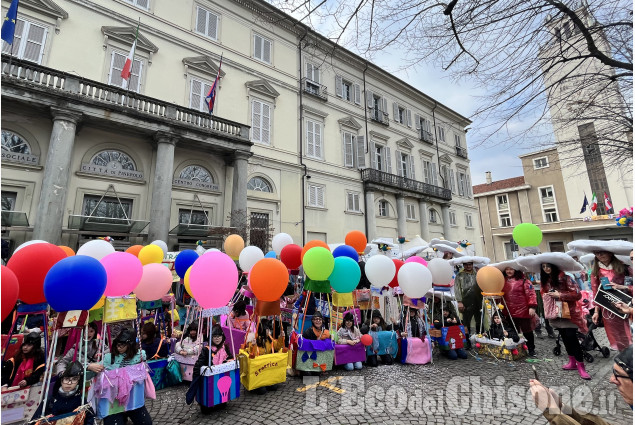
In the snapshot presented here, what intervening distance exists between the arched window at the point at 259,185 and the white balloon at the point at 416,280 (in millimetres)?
10240

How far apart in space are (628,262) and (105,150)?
1417 cm

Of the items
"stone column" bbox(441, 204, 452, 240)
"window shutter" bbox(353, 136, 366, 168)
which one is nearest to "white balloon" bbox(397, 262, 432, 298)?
"window shutter" bbox(353, 136, 366, 168)

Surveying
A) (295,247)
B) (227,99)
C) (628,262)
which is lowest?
(628,262)

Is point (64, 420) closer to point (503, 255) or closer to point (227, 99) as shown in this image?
point (227, 99)

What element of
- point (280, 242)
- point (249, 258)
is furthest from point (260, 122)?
point (249, 258)

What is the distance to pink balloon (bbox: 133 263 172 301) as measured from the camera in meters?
4.60

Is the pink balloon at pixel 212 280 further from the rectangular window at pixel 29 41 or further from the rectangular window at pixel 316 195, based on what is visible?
the rectangular window at pixel 316 195

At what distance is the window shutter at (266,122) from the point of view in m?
15.1

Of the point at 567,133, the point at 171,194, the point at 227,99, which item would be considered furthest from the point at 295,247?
the point at 227,99

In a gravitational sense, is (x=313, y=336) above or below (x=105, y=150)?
below

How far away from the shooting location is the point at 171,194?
37.4 feet

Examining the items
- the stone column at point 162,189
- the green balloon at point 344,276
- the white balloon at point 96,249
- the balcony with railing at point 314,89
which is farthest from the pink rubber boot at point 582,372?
the balcony with railing at point 314,89

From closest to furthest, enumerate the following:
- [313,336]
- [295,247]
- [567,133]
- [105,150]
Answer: [313,336] → [567,133] → [295,247] → [105,150]

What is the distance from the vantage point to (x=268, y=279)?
13.9ft
